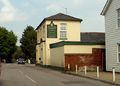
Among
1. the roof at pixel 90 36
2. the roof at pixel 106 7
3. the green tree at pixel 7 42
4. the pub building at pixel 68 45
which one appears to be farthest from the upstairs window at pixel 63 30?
the green tree at pixel 7 42

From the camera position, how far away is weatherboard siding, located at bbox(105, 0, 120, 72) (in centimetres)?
3428

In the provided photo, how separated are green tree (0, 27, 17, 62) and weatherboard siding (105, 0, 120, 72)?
70733 millimetres

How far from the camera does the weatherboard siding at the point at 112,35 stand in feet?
112

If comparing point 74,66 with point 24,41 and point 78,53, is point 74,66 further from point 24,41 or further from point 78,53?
point 24,41

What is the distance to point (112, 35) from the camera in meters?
35.2

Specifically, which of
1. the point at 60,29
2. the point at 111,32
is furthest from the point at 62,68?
the point at 60,29

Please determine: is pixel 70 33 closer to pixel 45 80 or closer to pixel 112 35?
pixel 112 35

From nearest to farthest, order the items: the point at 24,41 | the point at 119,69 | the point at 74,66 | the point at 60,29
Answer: the point at 119,69, the point at 74,66, the point at 60,29, the point at 24,41

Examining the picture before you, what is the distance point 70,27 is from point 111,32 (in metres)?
21.2

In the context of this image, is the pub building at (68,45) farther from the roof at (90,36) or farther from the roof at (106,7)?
the roof at (106,7)

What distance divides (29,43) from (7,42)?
6.77m

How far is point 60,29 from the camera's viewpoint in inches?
2201

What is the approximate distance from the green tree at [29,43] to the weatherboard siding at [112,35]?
217 ft

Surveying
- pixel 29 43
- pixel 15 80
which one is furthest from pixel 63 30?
pixel 29 43
